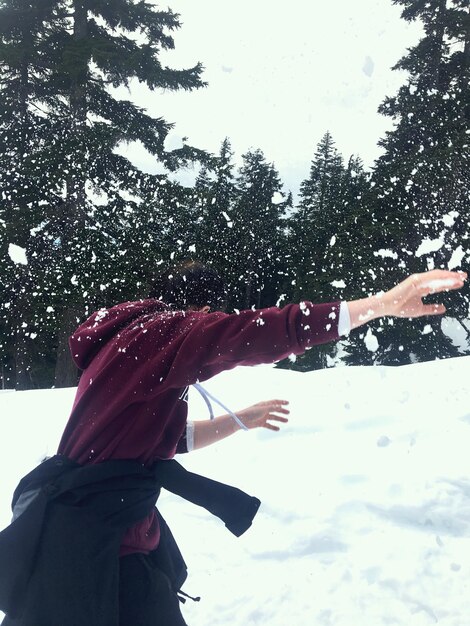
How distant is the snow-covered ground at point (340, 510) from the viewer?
113 inches

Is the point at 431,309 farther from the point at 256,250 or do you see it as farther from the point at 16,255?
the point at 256,250

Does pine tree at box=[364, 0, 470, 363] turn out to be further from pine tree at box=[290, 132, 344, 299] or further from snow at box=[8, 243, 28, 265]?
snow at box=[8, 243, 28, 265]

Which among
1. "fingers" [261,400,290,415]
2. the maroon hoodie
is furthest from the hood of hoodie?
"fingers" [261,400,290,415]

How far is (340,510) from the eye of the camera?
3.65 meters

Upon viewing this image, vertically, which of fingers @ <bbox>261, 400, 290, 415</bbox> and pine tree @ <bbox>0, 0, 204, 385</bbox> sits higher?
pine tree @ <bbox>0, 0, 204, 385</bbox>

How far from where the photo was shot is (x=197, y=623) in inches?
112

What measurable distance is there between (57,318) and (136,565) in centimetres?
1453

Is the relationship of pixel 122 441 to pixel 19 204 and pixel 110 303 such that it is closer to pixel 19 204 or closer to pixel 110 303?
pixel 110 303

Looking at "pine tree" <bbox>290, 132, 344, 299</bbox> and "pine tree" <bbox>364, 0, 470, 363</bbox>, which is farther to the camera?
"pine tree" <bbox>290, 132, 344, 299</bbox>

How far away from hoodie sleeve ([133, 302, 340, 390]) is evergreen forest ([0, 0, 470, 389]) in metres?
13.9

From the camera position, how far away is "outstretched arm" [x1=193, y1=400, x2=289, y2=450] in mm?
2297

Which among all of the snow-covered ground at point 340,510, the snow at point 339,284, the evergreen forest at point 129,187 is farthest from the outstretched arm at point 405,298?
the snow at point 339,284

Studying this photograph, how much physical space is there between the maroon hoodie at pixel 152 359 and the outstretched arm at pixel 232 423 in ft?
1.41

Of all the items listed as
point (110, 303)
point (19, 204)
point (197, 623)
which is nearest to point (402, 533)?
point (197, 623)
